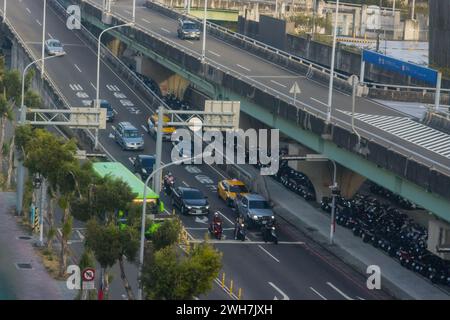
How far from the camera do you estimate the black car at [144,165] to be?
71.4 meters

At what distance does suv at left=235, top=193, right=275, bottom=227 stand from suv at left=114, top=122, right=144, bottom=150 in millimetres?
14183

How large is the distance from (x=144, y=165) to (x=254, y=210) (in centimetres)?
1050

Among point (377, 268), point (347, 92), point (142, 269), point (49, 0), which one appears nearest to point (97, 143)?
point (347, 92)

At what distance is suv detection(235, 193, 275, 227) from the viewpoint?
62.7 meters

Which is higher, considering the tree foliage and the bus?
the tree foliage

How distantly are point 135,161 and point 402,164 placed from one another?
2143 cm

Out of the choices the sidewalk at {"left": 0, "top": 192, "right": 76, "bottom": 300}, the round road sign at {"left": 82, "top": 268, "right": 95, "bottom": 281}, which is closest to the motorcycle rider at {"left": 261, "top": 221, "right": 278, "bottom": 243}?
the sidewalk at {"left": 0, "top": 192, "right": 76, "bottom": 300}

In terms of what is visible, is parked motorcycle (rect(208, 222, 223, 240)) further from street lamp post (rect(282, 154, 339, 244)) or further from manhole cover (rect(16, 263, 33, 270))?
manhole cover (rect(16, 263, 33, 270))

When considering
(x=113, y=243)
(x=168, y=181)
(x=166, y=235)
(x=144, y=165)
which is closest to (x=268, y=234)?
(x=168, y=181)

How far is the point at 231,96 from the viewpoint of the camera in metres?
79.2

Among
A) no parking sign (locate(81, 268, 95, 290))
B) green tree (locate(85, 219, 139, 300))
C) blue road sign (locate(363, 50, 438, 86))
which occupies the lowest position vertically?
no parking sign (locate(81, 268, 95, 290))

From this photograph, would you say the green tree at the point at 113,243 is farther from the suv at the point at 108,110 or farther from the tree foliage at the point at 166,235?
the suv at the point at 108,110

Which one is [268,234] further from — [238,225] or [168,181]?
[168,181]

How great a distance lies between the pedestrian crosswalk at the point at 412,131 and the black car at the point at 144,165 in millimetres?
11038
